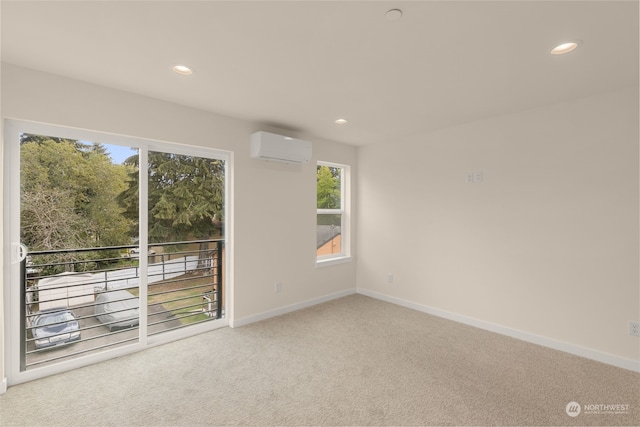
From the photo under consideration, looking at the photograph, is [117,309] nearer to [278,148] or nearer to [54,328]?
[54,328]

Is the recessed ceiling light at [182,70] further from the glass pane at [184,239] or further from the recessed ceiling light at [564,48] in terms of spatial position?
the recessed ceiling light at [564,48]

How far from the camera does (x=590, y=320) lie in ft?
8.79

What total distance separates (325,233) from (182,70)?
9.52 ft

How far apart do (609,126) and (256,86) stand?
3.05m

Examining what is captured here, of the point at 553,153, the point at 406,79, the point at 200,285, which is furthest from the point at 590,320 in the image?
the point at 200,285

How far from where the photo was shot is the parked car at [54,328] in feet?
7.79

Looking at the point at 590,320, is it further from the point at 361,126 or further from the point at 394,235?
the point at 361,126

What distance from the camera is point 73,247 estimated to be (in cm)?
245

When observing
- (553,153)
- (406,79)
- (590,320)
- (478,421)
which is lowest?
(478,421)

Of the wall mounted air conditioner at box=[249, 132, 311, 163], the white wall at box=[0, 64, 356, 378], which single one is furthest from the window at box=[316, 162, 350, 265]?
the wall mounted air conditioner at box=[249, 132, 311, 163]

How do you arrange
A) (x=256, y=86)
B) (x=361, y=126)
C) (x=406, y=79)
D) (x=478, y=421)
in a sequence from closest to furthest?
(x=478, y=421)
(x=406, y=79)
(x=256, y=86)
(x=361, y=126)

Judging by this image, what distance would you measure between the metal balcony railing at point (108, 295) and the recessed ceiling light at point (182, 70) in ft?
5.30
